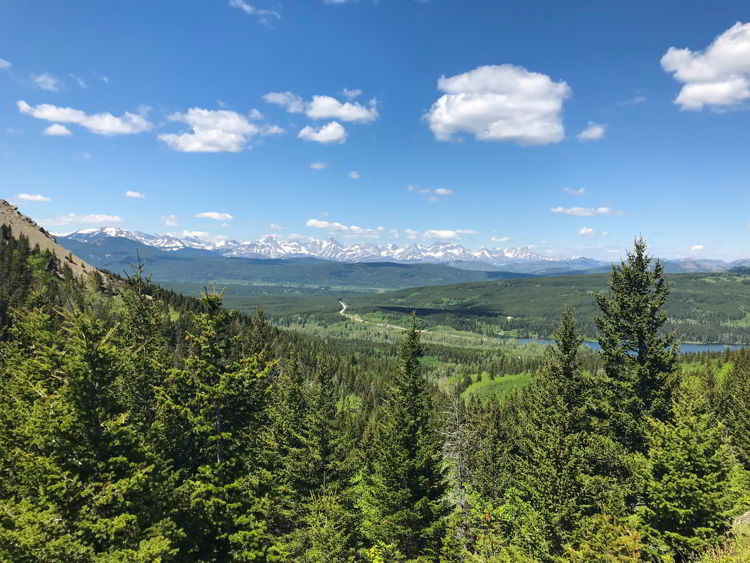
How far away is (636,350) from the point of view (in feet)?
85.5

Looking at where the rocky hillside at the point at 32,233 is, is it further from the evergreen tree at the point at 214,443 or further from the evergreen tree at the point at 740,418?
the evergreen tree at the point at 740,418

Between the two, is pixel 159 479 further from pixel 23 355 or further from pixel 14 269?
pixel 14 269

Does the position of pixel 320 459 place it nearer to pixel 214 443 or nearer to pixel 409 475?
pixel 409 475

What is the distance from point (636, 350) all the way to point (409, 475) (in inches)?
704

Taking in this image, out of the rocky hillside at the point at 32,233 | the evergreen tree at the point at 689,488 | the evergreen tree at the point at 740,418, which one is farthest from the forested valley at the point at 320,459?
the rocky hillside at the point at 32,233

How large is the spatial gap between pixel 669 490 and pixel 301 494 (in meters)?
26.4

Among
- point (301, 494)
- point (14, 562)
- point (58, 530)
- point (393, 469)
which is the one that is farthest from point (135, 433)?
point (301, 494)

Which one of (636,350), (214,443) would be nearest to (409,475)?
(214,443)

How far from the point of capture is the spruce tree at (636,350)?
24.7 metres

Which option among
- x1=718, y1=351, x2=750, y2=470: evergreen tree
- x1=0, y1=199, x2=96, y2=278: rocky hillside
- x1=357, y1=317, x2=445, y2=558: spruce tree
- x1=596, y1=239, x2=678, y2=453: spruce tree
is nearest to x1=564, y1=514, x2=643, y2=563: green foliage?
x1=596, y1=239, x2=678, y2=453: spruce tree

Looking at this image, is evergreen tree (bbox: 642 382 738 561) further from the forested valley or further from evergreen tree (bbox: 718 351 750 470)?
evergreen tree (bbox: 718 351 750 470)

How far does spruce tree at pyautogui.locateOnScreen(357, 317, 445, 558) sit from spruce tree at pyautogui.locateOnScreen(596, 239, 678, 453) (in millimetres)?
12713

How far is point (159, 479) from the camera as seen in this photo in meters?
19.6

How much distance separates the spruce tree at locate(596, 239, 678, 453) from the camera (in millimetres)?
24672
